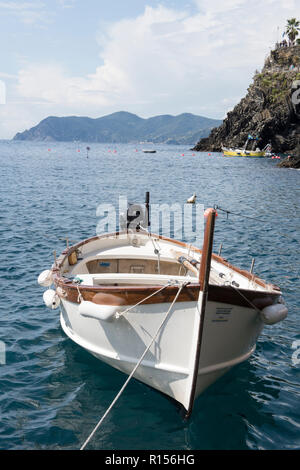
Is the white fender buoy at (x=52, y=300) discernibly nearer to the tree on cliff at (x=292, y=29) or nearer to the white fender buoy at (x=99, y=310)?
the white fender buoy at (x=99, y=310)

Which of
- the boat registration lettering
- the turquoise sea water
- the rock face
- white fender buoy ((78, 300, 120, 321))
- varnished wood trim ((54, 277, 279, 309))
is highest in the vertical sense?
the rock face

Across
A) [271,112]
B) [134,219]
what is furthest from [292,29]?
[134,219]

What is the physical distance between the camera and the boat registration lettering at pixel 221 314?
761 cm

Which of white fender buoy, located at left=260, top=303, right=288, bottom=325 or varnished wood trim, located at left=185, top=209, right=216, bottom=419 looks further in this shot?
white fender buoy, located at left=260, top=303, right=288, bottom=325

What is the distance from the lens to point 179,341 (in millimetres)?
7746

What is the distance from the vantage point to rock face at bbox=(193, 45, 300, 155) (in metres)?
95.6

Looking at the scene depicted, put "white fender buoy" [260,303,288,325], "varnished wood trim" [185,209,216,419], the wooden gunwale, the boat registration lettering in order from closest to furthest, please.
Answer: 1. "varnished wood trim" [185,209,216,419]
2. the wooden gunwale
3. the boat registration lettering
4. "white fender buoy" [260,303,288,325]

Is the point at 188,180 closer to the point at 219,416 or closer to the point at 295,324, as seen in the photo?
the point at 295,324

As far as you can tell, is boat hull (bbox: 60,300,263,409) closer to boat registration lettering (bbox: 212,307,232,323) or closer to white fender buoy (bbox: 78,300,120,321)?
boat registration lettering (bbox: 212,307,232,323)

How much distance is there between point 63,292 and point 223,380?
4536 mm

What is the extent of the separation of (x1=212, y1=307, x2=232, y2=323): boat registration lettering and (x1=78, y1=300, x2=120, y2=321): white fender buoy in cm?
202

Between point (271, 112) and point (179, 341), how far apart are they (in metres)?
104

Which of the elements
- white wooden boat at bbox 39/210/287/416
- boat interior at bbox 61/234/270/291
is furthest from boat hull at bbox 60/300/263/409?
boat interior at bbox 61/234/270/291
